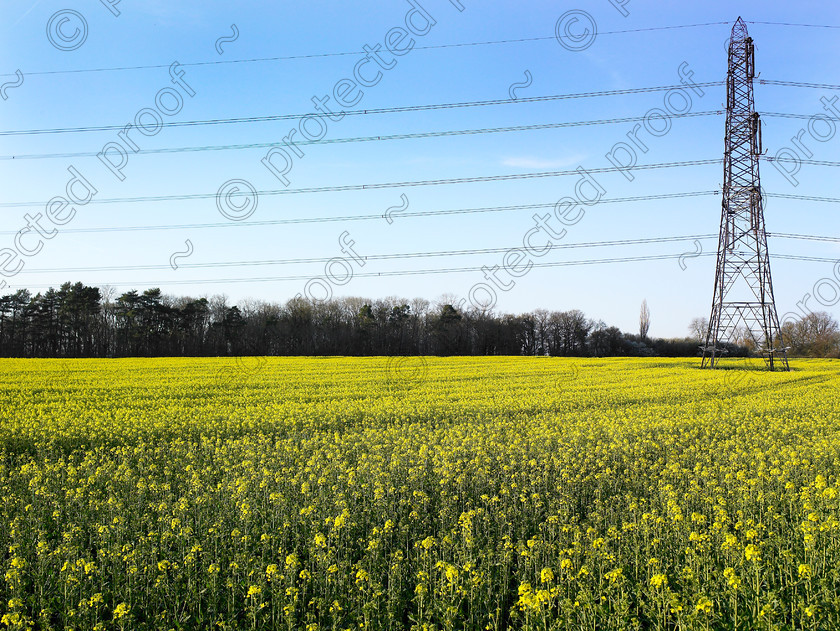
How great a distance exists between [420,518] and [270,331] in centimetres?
7299

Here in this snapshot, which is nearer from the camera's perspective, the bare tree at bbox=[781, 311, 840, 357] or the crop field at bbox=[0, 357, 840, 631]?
the crop field at bbox=[0, 357, 840, 631]

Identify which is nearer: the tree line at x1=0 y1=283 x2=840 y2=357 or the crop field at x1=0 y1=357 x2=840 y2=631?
the crop field at x1=0 y1=357 x2=840 y2=631

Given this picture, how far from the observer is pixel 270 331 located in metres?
79.4

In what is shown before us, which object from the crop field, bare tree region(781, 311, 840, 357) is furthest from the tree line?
the crop field

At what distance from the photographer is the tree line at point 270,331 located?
7256 cm

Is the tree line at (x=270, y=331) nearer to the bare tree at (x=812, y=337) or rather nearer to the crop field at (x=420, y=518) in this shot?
the bare tree at (x=812, y=337)

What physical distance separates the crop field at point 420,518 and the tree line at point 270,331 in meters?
55.5

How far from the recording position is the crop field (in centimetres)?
635

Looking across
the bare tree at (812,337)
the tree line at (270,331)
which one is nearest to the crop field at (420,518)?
the tree line at (270,331)

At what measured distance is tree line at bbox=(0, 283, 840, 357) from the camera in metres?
72.6

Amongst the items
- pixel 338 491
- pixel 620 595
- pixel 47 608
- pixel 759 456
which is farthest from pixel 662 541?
pixel 47 608

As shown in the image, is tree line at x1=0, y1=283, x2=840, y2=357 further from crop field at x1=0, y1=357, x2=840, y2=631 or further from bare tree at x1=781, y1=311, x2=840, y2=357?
crop field at x1=0, y1=357, x2=840, y2=631

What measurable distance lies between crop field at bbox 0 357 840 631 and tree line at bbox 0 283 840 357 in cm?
5551

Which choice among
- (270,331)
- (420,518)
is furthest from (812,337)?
(420,518)
